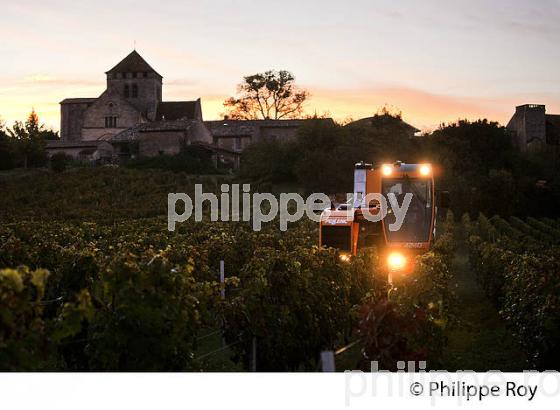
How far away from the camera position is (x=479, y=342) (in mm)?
12070

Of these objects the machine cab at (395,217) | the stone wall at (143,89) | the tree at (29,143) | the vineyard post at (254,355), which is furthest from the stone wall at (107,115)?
the vineyard post at (254,355)

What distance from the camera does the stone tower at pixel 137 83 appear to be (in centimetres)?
7638

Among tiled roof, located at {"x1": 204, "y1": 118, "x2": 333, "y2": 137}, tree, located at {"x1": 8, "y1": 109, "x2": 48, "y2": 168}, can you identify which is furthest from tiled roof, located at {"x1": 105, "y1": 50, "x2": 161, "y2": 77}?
tree, located at {"x1": 8, "y1": 109, "x2": 48, "y2": 168}

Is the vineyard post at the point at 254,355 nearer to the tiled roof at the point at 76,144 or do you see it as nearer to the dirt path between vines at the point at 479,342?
the dirt path between vines at the point at 479,342

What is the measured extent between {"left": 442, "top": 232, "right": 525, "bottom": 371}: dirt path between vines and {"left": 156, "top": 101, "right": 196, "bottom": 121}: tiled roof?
192 ft

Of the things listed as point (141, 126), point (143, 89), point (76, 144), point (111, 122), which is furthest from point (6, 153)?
point (143, 89)

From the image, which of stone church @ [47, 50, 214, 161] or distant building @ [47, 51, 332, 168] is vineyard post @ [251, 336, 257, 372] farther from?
stone church @ [47, 50, 214, 161]

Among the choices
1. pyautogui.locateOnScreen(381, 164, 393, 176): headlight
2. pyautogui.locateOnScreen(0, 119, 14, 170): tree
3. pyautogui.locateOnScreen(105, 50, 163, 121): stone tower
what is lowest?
pyautogui.locateOnScreen(381, 164, 393, 176): headlight

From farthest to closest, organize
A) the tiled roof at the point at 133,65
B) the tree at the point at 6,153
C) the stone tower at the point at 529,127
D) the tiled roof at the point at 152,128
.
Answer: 1. the tiled roof at the point at 133,65
2. the stone tower at the point at 529,127
3. the tiled roof at the point at 152,128
4. the tree at the point at 6,153

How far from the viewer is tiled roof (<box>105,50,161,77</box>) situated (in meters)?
77.3

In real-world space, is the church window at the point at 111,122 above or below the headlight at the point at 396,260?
above

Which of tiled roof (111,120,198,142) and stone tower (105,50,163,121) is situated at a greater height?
stone tower (105,50,163,121)
